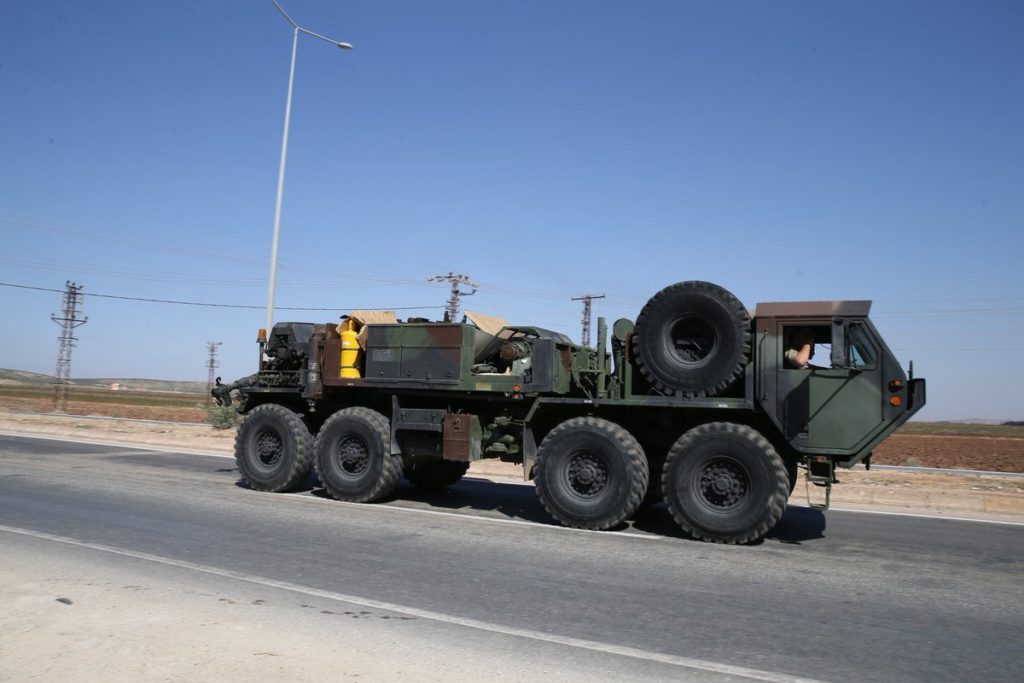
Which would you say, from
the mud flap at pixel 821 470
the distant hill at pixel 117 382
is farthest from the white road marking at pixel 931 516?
the distant hill at pixel 117 382

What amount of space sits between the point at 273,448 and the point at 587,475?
5.51m

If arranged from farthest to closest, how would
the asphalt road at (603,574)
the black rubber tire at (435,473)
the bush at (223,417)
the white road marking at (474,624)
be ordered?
the bush at (223,417)
the black rubber tire at (435,473)
the asphalt road at (603,574)
the white road marking at (474,624)

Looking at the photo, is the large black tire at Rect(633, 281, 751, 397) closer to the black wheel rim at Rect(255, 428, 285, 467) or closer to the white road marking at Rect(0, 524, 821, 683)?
the white road marking at Rect(0, 524, 821, 683)

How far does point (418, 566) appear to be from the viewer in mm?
6898

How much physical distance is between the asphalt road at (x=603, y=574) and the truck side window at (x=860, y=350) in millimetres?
2135

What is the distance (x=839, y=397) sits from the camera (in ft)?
27.2

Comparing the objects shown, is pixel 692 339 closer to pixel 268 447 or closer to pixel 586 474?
pixel 586 474

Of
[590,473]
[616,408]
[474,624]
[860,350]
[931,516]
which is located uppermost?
[860,350]

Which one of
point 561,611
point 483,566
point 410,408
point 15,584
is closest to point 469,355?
point 410,408

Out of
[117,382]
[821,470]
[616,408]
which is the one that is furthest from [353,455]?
[117,382]

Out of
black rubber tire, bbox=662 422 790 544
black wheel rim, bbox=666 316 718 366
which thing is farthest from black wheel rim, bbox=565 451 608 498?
black wheel rim, bbox=666 316 718 366

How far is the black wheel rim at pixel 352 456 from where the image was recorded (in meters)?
10.8

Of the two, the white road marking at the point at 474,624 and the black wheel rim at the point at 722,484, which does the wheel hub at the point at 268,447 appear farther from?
the black wheel rim at the point at 722,484

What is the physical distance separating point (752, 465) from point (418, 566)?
3.96 metres
